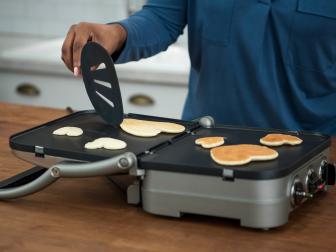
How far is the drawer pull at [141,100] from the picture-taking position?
2.85 metres

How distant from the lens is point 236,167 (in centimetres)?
113

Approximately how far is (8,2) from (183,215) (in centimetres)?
255

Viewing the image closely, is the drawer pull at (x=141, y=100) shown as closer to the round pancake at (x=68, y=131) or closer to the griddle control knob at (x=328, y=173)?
the round pancake at (x=68, y=131)

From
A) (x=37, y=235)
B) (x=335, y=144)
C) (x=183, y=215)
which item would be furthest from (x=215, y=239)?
(x=335, y=144)

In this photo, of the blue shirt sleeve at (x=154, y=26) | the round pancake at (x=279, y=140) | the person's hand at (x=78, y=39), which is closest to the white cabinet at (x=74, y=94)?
the blue shirt sleeve at (x=154, y=26)

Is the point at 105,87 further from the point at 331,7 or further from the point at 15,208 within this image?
the point at 331,7

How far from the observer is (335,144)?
1604 mm

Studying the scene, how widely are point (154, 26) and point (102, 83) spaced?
1.60ft

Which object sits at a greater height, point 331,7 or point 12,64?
point 331,7

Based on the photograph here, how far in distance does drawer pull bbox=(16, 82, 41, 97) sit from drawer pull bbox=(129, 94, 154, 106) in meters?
0.43

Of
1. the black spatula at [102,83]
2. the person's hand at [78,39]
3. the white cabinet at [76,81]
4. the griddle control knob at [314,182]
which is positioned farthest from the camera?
the white cabinet at [76,81]

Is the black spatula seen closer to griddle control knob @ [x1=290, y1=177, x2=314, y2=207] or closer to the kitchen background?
griddle control knob @ [x1=290, y1=177, x2=314, y2=207]

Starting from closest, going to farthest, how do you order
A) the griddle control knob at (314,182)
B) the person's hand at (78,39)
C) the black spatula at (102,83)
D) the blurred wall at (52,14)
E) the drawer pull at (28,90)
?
the griddle control knob at (314,182)
the black spatula at (102,83)
the person's hand at (78,39)
the drawer pull at (28,90)
the blurred wall at (52,14)

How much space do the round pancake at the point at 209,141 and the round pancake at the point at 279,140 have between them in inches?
2.9
